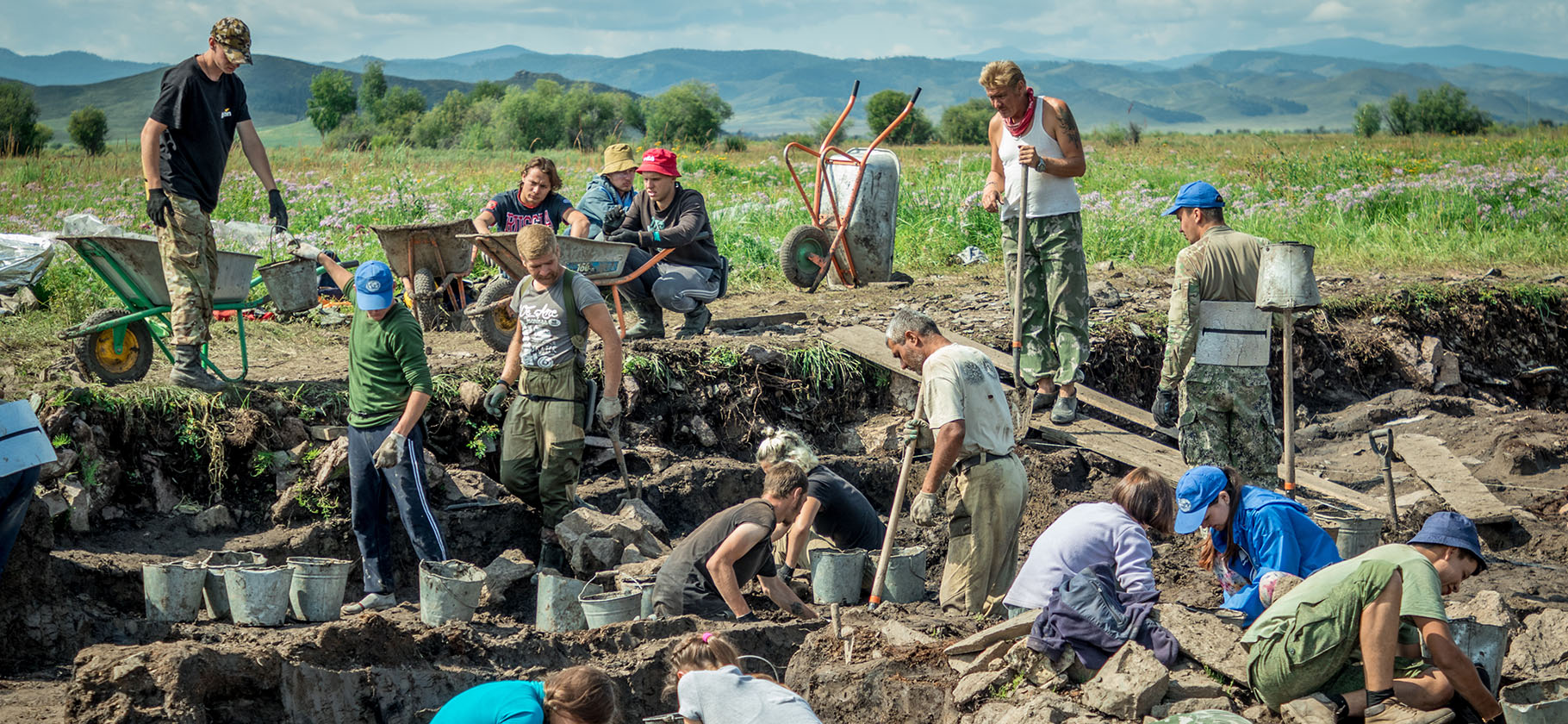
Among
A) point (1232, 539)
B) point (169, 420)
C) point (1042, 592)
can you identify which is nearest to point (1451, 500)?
point (1232, 539)

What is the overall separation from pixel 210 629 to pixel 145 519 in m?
1.54

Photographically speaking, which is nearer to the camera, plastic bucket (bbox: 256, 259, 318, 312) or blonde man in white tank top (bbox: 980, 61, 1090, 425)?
plastic bucket (bbox: 256, 259, 318, 312)

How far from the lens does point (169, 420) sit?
6.04 metres

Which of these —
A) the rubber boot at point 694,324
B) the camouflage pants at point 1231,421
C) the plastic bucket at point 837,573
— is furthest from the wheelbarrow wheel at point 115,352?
the camouflage pants at point 1231,421

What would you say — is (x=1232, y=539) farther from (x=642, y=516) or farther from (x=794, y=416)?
(x=794, y=416)

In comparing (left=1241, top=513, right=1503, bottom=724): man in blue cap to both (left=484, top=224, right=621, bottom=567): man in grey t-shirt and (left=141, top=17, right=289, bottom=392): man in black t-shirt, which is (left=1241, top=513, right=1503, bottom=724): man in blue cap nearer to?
(left=484, top=224, right=621, bottom=567): man in grey t-shirt

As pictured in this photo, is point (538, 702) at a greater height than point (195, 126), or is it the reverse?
point (195, 126)

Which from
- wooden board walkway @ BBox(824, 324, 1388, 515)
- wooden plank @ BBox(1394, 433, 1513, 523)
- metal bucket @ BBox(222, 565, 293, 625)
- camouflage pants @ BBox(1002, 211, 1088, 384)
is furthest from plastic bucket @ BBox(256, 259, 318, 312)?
wooden plank @ BBox(1394, 433, 1513, 523)

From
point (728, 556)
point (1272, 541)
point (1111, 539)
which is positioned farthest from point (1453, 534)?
point (728, 556)

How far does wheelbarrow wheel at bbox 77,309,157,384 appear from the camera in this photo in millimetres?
5969

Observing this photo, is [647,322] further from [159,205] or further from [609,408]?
[159,205]

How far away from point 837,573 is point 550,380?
1705 millimetres

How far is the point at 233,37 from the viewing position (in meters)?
5.69

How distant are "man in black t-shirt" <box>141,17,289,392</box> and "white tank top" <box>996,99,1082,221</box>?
13.4ft
